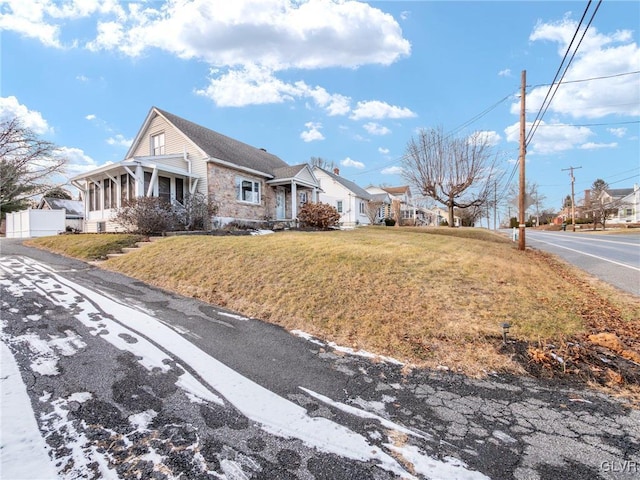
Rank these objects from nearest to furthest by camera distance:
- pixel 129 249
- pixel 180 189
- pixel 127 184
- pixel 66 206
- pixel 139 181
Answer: pixel 129 249, pixel 139 181, pixel 127 184, pixel 180 189, pixel 66 206

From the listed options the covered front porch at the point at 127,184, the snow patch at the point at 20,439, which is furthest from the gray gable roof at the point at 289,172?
the snow patch at the point at 20,439

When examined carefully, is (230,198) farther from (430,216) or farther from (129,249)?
(430,216)

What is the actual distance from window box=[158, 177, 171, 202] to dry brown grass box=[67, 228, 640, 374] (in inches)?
289

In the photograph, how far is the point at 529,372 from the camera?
3.53 m

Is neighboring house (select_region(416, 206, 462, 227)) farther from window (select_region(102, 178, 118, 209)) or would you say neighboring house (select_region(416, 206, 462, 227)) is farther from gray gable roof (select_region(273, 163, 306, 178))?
window (select_region(102, 178, 118, 209))

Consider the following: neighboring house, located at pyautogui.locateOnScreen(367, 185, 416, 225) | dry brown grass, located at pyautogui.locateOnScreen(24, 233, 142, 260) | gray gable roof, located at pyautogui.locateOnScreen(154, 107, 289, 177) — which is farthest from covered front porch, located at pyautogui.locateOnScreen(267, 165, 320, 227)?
neighboring house, located at pyautogui.locateOnScreen(367, 185, 416, 225)

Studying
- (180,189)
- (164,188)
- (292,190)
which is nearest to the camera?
(164,188)

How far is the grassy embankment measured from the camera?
14.0ft

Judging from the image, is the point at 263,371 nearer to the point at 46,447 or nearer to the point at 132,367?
the point at 132,367

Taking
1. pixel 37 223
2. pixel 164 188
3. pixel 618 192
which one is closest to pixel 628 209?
pixel 618 192

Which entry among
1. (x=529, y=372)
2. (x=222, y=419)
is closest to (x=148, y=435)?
(x=222, y=419)

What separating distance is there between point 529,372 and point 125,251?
1065 cm

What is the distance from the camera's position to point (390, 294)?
18.1ft

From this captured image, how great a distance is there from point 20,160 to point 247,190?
12.5 m
